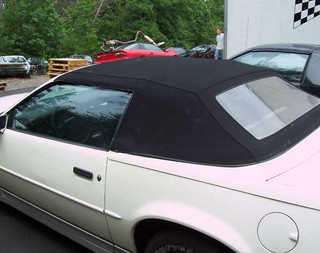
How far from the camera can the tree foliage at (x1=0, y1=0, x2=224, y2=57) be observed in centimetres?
2703

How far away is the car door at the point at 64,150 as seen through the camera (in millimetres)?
2334

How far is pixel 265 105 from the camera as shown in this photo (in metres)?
2.35

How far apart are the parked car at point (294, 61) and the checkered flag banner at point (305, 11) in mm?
1913

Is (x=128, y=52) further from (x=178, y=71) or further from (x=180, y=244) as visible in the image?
(x=180, y=244)

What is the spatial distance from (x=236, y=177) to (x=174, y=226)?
0.44 metres

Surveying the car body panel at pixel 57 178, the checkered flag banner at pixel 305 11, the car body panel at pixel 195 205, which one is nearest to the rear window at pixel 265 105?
the car body panel at pixel 195 205

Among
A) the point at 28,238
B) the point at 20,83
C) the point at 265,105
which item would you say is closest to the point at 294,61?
the point at 265,105

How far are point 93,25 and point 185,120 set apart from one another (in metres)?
33.8

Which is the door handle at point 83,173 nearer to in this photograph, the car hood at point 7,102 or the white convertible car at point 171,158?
the white convertible car at point 171,158

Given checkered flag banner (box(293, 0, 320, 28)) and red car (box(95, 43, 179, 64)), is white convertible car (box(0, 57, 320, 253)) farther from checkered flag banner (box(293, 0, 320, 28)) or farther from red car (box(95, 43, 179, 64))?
red car (box(95, 43, 179, 64))

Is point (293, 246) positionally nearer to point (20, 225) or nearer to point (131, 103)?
point (131, 103)

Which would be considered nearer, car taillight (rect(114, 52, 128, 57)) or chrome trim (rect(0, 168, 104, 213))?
chrome trim (rect(0, 168, 104, 213))

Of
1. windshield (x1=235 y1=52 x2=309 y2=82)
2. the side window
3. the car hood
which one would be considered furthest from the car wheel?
windshield (x1=235 y1=52 x2=309 y2=82)

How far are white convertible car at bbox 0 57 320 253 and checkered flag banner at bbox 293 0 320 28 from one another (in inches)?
179
